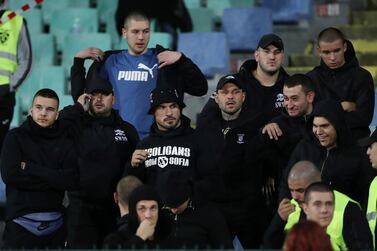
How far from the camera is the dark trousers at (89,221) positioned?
11.9m

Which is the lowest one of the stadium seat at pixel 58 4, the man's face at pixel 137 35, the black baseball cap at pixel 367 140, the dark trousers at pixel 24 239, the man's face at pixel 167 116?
the dark trousers at pixel 24 239

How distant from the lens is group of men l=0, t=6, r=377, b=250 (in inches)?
446

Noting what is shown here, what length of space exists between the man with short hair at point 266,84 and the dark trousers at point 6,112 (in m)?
2.18

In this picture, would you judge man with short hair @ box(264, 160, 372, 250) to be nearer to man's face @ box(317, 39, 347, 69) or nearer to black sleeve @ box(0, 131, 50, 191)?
man's face @ box(317, 39, 347, 69)

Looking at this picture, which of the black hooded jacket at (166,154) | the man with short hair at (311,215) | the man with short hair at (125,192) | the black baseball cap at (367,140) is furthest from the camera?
the black hooded jacket at (166,154)

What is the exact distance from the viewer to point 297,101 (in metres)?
11.8

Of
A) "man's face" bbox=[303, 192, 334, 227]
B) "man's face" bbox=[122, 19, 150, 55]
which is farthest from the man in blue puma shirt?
"man's face" bbox=[303, 192, 334, 227]

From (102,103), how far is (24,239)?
1.21m

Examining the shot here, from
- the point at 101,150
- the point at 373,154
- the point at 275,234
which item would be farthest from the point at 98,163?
the point at 373,154

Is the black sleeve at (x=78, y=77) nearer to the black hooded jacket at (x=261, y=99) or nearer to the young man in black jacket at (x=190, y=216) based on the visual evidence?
the black hooded jacket at (x=261, y=99)

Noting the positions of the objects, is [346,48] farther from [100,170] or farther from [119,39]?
[119,39]

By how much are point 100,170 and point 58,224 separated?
522mm

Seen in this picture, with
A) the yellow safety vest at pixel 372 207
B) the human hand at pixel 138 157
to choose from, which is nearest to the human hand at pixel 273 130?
the human hand at pixel 138 157

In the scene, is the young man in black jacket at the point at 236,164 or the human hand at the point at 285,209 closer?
the human hand at the point at 285,209
